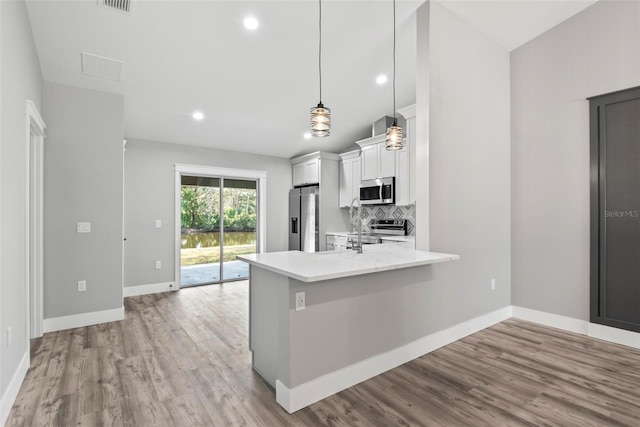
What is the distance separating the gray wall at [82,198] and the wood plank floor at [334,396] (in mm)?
455

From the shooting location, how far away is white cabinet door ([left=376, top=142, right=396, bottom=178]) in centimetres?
497

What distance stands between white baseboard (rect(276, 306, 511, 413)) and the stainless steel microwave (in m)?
2.16

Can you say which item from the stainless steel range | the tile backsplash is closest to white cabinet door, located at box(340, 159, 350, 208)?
the tile backsplash

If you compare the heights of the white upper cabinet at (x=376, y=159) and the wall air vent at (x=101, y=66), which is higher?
the wall air vent at (x=101, y=66)

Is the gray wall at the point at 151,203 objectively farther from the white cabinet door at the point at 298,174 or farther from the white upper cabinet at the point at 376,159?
the white upper cabinet at the point at 376,159

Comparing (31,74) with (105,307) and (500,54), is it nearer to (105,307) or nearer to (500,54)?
(105,307)

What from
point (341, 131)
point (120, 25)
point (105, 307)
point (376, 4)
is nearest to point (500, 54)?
point (376, 4)

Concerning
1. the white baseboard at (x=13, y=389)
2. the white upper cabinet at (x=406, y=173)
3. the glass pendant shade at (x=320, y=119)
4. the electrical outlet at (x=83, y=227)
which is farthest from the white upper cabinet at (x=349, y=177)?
the white baseboard at (x=13, y=389)

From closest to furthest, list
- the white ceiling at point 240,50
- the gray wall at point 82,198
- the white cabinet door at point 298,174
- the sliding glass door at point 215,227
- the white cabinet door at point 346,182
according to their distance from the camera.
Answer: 1. the white ceiling at point 240,50
2. the gray wall at point 82,198
3. the sliding glass door at point 215,227
4. the white cabinet door at point 346,182
5. the white cabinet door at point 298,174

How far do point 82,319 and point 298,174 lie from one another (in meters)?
4.12

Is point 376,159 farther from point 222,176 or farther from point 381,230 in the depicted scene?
point 222,176

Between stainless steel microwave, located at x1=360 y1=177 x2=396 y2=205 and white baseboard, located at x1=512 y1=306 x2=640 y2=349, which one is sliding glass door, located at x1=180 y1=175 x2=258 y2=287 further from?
white baseboard, located at x1=512 y1=306 x2=640 y2=349

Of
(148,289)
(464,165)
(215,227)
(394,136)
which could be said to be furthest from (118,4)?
(148,289)

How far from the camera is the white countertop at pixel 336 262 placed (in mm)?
1971
